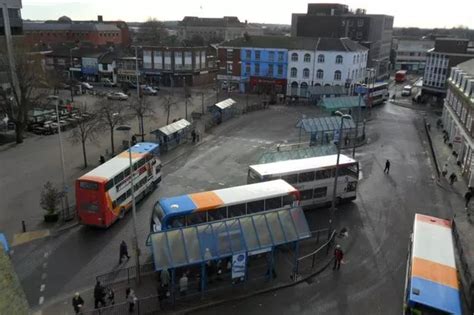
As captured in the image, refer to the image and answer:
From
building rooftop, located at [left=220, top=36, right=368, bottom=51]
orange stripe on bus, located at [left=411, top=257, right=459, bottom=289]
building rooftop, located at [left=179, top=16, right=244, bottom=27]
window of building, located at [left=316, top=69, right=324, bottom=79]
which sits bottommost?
orange stripe on bus, located at [left=411, top=257, right=459, bottom=289]

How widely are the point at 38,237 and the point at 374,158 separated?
27542 mm

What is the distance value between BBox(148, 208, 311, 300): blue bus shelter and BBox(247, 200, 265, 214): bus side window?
194cm

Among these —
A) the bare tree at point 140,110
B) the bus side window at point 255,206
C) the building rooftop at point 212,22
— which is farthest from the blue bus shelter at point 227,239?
the building rooftop at point 212,22

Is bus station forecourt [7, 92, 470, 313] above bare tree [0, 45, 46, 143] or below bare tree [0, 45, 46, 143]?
below

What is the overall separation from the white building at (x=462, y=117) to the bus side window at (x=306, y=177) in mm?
13201

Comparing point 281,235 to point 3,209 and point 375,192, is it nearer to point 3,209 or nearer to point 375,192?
point 375,192

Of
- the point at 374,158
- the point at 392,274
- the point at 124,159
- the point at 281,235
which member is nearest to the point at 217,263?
the point at 281,235

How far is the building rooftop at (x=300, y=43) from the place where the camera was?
206 ft

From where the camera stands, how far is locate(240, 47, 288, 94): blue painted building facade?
64.9m

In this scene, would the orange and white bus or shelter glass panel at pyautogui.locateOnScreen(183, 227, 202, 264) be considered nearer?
shelter glass panel at pyautogui.locateOnScreen(183, 227, 202, 264)

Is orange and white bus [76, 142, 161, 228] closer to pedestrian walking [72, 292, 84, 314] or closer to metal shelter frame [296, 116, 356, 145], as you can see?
pedestrian walking [72, 292, 84, 314]

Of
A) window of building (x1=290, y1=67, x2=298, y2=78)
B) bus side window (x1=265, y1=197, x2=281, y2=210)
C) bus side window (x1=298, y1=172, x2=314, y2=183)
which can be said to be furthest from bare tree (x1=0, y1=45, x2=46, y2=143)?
window of building (x1=290, y1=67, x2=298, y2=78)

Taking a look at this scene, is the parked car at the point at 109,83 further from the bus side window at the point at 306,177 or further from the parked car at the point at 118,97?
the bus side window at the point at 306,177

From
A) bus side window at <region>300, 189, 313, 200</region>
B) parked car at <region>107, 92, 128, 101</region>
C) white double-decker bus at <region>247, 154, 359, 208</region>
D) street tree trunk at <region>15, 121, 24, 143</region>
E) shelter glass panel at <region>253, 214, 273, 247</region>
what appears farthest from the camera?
parked car at <region>107, 92, 128, 101</region>
